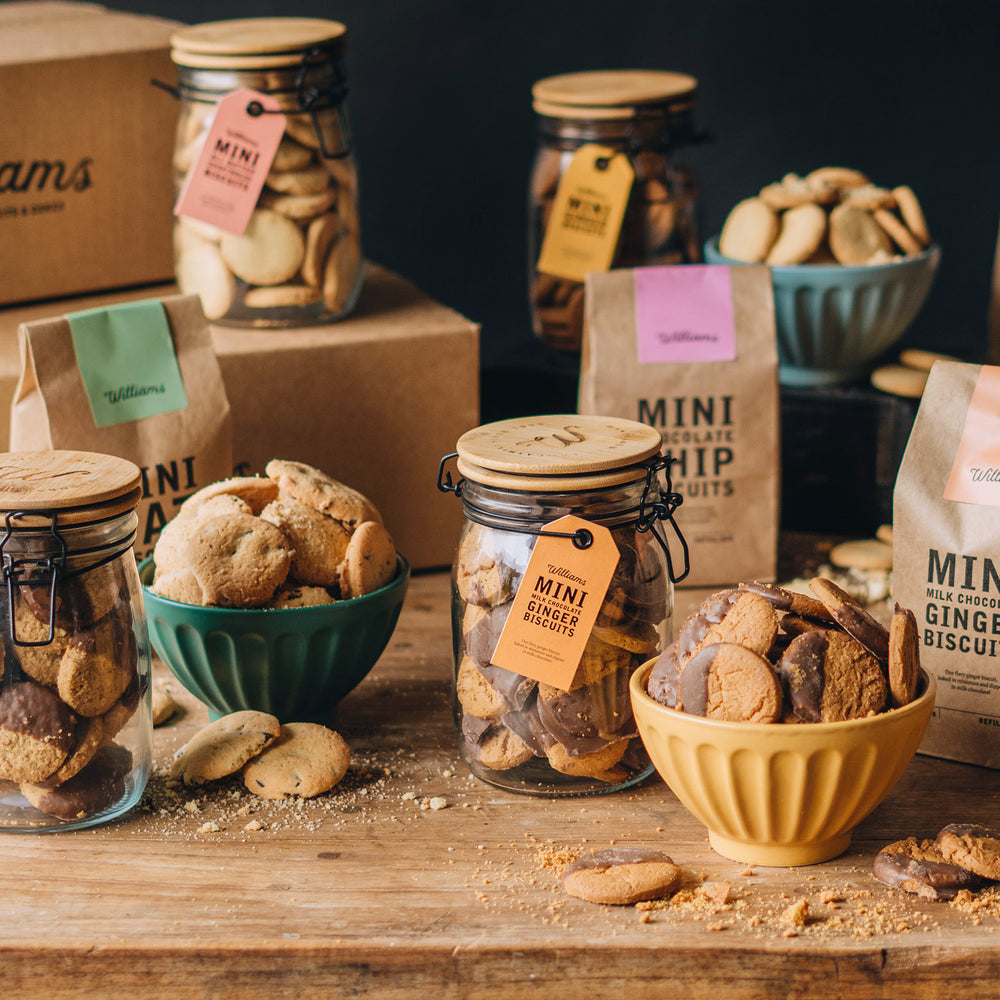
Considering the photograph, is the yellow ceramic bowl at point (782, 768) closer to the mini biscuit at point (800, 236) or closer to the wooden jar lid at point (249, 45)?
the mini biscuit at point (800, 236)

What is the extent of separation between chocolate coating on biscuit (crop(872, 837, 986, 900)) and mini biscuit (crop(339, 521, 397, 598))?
1.52 feet

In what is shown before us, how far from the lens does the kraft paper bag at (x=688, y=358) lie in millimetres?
1443

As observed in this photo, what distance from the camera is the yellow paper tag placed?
5.01 feet

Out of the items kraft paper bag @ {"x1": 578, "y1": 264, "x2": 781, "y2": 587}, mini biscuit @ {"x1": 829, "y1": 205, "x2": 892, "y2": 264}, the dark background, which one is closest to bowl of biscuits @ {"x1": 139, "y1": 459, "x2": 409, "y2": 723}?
kraft paper bag @ {"x1": 578, "y1": 264, "x2": 781, "y2": 587}

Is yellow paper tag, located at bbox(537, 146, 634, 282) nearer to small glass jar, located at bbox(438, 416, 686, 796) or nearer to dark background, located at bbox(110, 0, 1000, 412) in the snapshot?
dark background, located at bbox(110, 0, 1000, 412)

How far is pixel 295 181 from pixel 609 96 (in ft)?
1.26

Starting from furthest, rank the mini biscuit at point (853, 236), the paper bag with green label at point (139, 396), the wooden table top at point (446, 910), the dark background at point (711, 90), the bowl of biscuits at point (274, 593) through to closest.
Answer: the dark background at point (711, 90)
the mini biscuit at point (853, 236)
the paper bag with green label at point (139, 396)
the bowl of biscuits at point (274, 593)
the wooden table top at point (446, 910)

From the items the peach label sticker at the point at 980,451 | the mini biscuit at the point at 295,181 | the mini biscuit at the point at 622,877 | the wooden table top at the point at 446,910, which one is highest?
the mini biscuit at the point at 295,181

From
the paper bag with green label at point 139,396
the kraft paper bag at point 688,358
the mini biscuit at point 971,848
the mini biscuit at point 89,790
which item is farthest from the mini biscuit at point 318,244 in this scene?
the mini biscuit at point 971,848

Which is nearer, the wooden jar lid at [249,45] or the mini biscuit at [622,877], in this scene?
the mini biscuit at [622,877]

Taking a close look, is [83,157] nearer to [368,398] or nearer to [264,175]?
[264,175]

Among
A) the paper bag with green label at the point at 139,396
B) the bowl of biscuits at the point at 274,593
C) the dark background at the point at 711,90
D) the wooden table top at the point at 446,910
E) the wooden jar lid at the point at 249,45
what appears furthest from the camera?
the dark background at the point at 711,90

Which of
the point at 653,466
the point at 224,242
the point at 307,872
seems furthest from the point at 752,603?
the point at 224,242

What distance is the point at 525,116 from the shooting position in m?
1.92
